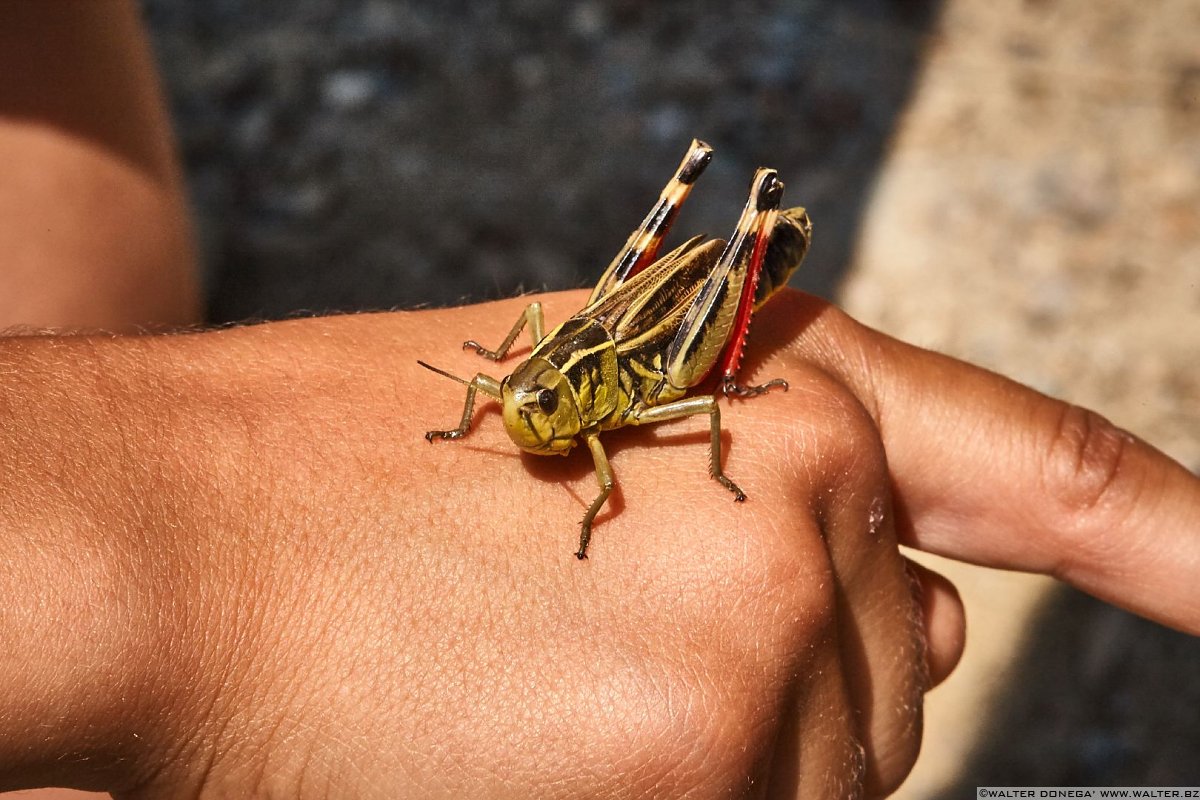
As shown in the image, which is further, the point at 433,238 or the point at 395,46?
the point at 395,46

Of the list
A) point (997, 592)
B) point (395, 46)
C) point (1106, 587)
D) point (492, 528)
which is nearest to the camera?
point (492, 528)

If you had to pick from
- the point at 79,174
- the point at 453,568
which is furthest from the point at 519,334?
the point at 79,174

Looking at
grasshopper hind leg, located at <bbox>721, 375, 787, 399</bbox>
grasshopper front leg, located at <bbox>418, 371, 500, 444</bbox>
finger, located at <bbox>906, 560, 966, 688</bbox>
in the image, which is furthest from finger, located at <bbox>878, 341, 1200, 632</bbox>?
grasshopper front leg, located at <bbox>418, 371, 500, 444</bbox>

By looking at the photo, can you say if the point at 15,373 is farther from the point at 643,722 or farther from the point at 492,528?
the point at 643,722

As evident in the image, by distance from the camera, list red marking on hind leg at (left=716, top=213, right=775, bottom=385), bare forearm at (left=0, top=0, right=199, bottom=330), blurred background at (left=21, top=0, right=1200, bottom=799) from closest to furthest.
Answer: red marking on hind leg at (left=716, top=213, right=775, bottom=385) → bare forearm at (left=0, top=0, right=199, bottom=330) → blurred background at (left=21, top=0, right=1200, bottom=799)

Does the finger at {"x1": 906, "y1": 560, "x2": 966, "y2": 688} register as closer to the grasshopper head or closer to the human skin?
the human skin

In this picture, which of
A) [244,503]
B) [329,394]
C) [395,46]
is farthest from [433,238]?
[244,503]

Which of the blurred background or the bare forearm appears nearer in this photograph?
the bare forearm

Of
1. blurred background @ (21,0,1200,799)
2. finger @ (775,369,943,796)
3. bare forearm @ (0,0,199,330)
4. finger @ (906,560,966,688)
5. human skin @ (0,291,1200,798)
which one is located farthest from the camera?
blurred background @ (21,0,1200,799)
